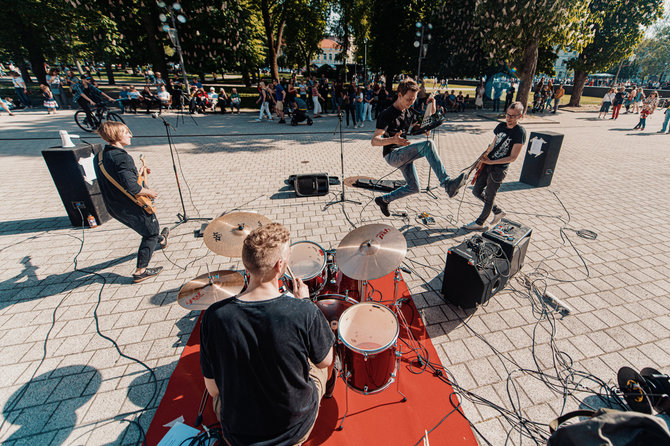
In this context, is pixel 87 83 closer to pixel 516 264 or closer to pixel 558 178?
pixel 516 264

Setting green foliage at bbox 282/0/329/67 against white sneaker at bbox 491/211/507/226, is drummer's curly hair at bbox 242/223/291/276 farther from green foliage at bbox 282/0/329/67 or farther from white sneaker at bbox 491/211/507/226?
green foliage at bbox 282/0/329/67

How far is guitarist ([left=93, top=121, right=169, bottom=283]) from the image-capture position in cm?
402

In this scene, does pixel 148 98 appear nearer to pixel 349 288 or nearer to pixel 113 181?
pixel 113 181

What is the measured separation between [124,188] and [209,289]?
221 centimetres

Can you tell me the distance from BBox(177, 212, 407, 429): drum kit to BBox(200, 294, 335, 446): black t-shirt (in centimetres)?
78

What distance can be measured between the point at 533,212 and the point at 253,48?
25.4 metres

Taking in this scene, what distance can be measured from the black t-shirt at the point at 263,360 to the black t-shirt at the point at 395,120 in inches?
153

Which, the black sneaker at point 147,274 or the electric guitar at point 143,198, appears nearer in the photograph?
the electric guitar at point 143,198

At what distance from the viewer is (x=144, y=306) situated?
411cm

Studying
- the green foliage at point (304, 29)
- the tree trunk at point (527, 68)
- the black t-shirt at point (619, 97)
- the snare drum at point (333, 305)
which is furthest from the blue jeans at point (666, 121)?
the green foliage at point (304, 29)

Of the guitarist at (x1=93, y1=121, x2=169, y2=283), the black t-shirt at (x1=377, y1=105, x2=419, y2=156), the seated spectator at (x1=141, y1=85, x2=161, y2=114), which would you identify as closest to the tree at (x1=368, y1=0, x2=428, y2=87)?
the seated spectator at (x1=141, y1=85, x2=161, y2=114)

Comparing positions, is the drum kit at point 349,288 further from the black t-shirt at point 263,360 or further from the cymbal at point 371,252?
the black t-shirt at point 263,360

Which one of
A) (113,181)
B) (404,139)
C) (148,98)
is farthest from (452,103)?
(113,181)

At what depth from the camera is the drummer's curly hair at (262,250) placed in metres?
1.76
